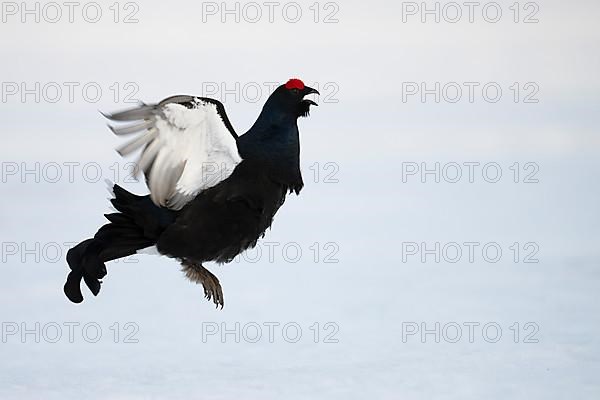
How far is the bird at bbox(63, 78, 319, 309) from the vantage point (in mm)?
2906

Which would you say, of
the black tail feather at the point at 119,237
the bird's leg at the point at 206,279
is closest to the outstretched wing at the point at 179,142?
the black tail feather at the point at 119,237

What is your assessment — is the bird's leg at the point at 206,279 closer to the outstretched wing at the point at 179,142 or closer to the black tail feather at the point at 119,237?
the black tail feather at the point at 119,237

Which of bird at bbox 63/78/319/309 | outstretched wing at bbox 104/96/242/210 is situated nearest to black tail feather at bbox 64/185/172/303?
bird at bbox 63/78/319/309

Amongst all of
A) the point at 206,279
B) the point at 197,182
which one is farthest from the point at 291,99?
the point at 206,279

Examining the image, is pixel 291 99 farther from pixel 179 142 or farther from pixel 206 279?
pixel 206 279

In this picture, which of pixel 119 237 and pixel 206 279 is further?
pixel 206 279

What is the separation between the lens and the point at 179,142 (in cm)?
293

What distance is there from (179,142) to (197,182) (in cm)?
16

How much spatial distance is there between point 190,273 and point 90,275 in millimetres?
298

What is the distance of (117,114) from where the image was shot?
9.34 feet

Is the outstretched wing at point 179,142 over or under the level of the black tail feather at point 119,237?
over

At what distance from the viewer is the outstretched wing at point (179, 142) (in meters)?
2.87

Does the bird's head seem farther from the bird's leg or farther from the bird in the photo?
the bird's leg

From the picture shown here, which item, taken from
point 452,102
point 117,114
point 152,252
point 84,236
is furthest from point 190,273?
point 452,102
